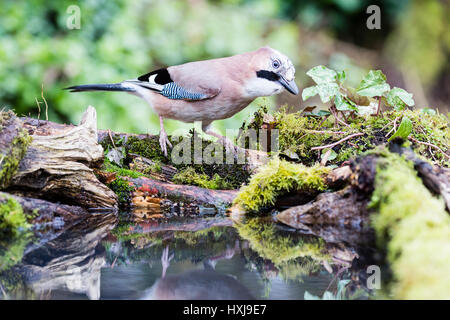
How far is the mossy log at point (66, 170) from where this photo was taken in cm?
337

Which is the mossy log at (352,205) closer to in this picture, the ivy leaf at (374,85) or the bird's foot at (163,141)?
the ivy leaf at (374,85)

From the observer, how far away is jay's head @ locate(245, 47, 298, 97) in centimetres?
440

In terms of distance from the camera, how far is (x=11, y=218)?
2898mm

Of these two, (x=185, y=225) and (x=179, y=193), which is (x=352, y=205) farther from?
(x=179, y=193)

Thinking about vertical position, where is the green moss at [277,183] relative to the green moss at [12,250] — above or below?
above

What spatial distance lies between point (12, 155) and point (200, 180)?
153 cm

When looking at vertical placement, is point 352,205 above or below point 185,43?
below

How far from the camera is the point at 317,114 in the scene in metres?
4.67

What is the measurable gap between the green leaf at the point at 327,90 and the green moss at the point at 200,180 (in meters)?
1.05

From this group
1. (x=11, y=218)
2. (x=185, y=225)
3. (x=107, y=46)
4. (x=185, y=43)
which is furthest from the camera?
(x=185, y=43)

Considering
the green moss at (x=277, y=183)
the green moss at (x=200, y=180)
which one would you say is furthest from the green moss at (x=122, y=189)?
the green moss at (x=277, y=183)

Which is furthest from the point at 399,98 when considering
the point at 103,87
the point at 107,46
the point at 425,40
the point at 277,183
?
the point at 425,40
